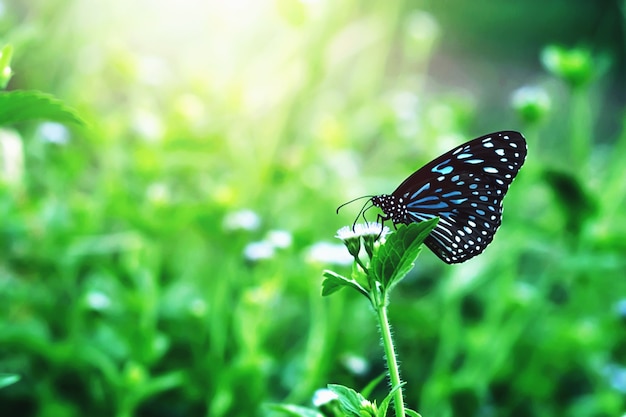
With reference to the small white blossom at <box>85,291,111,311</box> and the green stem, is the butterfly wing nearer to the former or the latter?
the green stem

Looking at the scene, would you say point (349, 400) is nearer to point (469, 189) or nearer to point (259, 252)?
point (469, 189)

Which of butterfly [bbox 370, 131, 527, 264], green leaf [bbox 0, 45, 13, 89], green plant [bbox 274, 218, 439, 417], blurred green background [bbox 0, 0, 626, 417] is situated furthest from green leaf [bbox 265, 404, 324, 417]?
blurred green background [bbox 0, 0, 626, 417]

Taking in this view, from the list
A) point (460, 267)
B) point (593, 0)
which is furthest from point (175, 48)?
point (593, 0)

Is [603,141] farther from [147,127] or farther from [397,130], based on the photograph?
[147,127]

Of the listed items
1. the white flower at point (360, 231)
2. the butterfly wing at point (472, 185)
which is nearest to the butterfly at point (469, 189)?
the butterfly wing at point (472, 185)

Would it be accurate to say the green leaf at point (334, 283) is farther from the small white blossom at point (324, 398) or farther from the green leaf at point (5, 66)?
the green leaf at point (5, 66)

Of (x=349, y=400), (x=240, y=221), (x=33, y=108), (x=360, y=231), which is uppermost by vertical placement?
(x=240, y=221)

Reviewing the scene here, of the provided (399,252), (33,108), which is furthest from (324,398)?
(33,108)
